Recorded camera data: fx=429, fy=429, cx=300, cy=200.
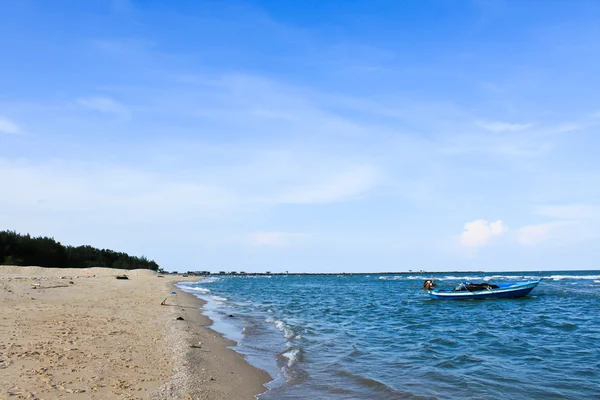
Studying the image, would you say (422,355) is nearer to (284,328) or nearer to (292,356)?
(292,356)

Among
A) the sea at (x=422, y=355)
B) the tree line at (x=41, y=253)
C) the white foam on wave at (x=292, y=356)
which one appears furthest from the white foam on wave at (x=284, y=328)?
the tree line at (x=41, y=253)

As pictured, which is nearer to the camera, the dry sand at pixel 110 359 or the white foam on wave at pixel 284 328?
the dry sand at pixel 110 359

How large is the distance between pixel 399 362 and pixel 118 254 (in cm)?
11857

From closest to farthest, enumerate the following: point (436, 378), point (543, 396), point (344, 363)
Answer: point (543, 396) → point (436, 378) → point (344, 363)

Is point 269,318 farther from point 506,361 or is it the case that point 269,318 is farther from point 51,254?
point 51,254

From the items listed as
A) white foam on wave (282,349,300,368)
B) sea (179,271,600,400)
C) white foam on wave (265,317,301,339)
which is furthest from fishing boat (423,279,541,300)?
white foam on wave (282,349,300,368)

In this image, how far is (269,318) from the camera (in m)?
28.8

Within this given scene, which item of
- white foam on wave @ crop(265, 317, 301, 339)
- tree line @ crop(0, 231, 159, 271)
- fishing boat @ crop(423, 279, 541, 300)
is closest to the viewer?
white foam on wave @ crop(265, 317, 301, 339)

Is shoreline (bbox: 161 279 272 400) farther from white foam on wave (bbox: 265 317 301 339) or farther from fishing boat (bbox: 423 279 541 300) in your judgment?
fishing boat (bbox: 423 279 541 300)

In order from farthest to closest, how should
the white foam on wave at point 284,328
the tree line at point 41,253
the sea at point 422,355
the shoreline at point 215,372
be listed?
the tree line at point 41,253, the white foam on wave at point 284,328, the sea at point 422,355, the shoreline at point 215,372

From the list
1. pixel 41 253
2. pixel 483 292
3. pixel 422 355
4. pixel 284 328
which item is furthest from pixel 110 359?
pixel 41 253

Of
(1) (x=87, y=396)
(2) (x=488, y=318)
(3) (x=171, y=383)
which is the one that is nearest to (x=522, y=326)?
(2) (x=488, y=318)

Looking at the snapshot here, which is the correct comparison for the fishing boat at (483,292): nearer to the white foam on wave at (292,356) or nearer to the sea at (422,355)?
the sea at (422,355)

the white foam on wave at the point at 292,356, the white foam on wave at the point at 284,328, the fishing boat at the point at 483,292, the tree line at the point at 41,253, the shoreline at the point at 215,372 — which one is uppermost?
the tree line at the point at 41,253
